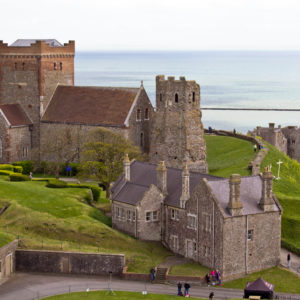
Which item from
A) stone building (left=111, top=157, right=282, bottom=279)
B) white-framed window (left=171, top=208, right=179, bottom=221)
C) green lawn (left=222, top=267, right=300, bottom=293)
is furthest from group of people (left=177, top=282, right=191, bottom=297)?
white-framed window (left=171, top=208, right=179, bottom=221)

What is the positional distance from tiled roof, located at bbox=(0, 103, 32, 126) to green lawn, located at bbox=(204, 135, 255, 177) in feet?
77.9

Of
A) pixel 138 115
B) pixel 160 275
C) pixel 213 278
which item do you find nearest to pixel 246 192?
pixel 213 278

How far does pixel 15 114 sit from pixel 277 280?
46.3 metres

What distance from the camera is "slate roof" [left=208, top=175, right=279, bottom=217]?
166 ft

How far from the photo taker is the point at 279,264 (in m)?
53.1

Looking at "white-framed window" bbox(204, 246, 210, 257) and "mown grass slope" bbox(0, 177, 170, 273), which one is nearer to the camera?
"white-framed window" bbox(204, 246, 210, 257)

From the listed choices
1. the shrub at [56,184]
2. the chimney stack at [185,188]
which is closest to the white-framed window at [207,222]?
the chimney stack at [185,188]

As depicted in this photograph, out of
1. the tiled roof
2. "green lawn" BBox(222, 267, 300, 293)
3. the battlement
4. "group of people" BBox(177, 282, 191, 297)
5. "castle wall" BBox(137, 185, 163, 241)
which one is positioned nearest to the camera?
"group of people" BBox(177, 282, 191, 297)

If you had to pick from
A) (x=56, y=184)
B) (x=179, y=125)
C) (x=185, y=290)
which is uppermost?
(x=179, y=125)

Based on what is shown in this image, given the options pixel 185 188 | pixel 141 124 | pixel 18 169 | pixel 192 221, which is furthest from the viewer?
pixel 141 124

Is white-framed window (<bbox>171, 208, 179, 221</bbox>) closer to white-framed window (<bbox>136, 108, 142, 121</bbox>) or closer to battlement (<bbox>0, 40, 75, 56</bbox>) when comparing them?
white-framed window (<bbox>136, 108, 142, 121</bbox>)

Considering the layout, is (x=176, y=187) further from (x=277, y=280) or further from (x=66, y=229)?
(x=277, y=280)

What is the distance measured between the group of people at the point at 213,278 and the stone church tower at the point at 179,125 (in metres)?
24.0

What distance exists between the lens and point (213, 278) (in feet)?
160
